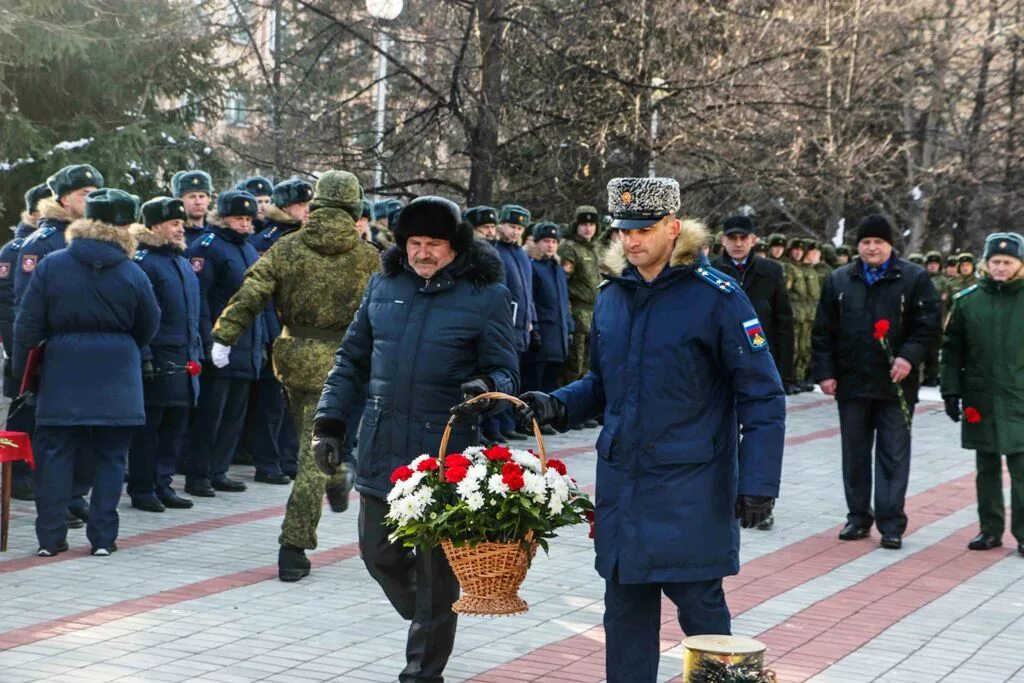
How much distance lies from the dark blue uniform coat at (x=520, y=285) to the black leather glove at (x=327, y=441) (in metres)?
8.17

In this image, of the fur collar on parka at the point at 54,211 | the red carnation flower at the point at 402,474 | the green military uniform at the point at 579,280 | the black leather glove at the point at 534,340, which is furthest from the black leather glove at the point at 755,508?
the green military uniform at the point at 579,280

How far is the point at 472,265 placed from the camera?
21.2 feet

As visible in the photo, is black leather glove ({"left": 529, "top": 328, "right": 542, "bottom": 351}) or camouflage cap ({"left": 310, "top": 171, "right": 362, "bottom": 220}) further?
black leather glove ({"left": 529, "top": 328, "right": 542, "bottom": 351})

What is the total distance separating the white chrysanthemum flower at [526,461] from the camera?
5.68 metres

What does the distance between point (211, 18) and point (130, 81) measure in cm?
278

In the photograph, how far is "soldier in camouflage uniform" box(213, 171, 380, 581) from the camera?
8164 mm

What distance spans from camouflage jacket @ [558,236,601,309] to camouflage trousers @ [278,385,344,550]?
345 inches

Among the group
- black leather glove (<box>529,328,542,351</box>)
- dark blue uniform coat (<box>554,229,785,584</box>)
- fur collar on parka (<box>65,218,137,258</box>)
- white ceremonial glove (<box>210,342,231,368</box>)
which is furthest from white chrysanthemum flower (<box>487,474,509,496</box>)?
black leather glove (<box>529,328,542,351</box>)

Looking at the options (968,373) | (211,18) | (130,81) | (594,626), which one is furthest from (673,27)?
(594,626)

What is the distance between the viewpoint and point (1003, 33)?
36.9 metres

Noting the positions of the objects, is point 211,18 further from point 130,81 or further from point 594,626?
point 594,626

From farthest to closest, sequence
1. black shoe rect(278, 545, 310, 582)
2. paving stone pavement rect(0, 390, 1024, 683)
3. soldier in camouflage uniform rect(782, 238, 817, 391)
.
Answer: soldier in camouflage uniform rect(782, 238, 817, 391), black shoe rect(278, 545, 310, 582), paving stone pavement rect(0, 390, 1024, 683)

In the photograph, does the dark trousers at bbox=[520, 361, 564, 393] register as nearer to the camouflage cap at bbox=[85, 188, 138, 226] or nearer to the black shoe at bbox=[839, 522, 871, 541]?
the black shoe at bbox=[839, 522, 871, 541]

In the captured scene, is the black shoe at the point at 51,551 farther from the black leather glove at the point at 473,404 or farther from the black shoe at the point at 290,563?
the black leather glove at the point at 473,404
